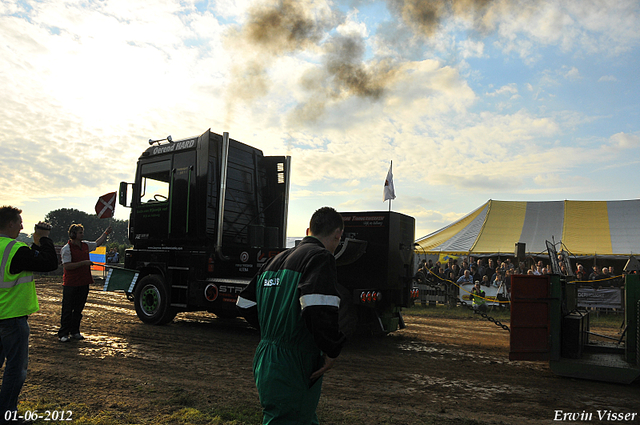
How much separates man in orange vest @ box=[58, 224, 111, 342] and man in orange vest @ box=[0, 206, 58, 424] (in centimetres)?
340

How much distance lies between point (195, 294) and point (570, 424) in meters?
6.47

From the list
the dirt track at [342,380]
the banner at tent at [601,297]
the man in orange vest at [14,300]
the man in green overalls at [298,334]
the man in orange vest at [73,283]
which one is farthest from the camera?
the banner at tent at [601,297]

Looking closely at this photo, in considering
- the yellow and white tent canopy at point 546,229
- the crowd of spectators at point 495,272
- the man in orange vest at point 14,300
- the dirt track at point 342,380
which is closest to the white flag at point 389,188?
the crowd of spectators at point 495,272

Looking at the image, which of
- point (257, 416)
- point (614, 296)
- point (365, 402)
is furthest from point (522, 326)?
point (614, 296)

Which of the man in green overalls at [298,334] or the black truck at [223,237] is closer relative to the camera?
the man in green overalls at [298,334]

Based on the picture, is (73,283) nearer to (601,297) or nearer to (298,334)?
(298,334)

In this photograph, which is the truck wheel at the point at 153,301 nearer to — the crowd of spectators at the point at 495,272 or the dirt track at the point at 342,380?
the dirt track at the point at 342,380

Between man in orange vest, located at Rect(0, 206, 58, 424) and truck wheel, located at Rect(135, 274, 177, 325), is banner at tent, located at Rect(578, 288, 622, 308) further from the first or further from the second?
man in orange vest, located at Rect(0, 206, 58, 424)

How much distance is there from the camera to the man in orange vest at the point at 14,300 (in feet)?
11.7

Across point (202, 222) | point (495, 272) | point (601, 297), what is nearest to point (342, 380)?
point (202, 222)

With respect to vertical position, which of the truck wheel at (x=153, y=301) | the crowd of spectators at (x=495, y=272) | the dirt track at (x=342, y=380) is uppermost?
the crowd of spectators at (x=495, y=272)

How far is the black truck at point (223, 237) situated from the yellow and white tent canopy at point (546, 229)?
33.9 ft

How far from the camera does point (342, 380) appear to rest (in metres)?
5.52

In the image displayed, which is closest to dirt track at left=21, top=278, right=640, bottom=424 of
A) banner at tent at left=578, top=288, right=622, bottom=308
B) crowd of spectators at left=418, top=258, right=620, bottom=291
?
crowd of spectators at left=418, top=258, right=620, bottom=291
